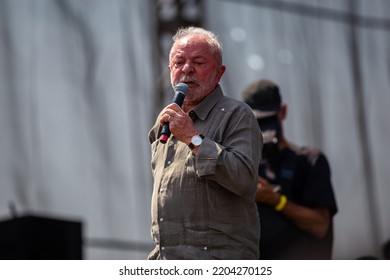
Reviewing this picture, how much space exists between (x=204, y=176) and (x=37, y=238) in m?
2.03

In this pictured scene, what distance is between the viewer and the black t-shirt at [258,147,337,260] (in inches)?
165

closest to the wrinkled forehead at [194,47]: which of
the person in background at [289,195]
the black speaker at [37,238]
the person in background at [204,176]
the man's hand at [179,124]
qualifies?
the person in background at [204,176]

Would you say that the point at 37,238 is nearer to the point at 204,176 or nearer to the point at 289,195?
the point at 289,195

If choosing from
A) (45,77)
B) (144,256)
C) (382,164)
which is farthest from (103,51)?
(382,164)

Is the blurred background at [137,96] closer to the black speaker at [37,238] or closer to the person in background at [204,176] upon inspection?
the black speaker at [37,238]

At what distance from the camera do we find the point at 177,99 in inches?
130

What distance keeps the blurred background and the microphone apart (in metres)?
1.88

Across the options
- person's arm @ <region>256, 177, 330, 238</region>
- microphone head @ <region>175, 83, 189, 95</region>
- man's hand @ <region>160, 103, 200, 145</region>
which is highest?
microphone head @ <region>175, 83, 189, 95</region>

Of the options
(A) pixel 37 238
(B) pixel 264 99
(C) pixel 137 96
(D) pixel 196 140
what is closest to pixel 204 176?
(D) pixel 196 140

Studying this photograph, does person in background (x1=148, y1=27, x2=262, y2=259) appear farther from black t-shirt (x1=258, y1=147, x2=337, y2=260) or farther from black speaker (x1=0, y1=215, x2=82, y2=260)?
black speaker (x1=0, y1=215, x2=82, y2=260)

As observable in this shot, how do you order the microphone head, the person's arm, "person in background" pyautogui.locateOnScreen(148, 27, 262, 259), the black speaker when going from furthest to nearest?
the black speaker → the person's arm → the microphone head → "person in background" pyautogui.locateOnScreen(148, 27, 262, 259)

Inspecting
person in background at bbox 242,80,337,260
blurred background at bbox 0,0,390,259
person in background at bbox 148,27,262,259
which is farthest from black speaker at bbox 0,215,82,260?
person in background at bbox 148,27,262,259
